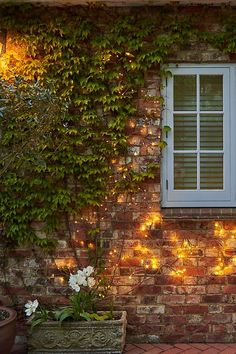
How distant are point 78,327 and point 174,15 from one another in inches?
119

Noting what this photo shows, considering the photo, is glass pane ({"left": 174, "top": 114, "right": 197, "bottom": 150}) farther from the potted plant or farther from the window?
the potted plant

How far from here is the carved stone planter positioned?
4.12 m

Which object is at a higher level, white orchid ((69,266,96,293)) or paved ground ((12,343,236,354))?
white orchid ((69,266,96,293))

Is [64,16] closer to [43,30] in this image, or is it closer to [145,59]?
[43,30]

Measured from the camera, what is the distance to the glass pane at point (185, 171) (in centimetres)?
460

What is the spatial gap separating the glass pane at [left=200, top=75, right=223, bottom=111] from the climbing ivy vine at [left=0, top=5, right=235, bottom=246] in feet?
1.17

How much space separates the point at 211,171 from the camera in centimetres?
461

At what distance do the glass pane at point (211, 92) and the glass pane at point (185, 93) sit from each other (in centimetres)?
8

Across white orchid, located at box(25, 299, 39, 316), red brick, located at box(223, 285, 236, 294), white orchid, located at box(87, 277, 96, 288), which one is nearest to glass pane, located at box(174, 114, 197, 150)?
red brick, located at box(223, 285, 236, 294)

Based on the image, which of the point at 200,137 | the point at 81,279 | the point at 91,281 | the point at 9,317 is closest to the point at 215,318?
the point at 91,281

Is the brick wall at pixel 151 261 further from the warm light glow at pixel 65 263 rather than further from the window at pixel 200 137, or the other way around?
the window at pixel 200 137

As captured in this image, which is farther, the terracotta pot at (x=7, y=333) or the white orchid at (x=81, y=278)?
the white orchid at (x=81, y=278)

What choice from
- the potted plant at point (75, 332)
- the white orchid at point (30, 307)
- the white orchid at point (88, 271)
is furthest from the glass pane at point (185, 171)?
the white orchid at point (30, 307)

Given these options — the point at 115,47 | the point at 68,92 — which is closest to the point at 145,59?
the point at 115,47
